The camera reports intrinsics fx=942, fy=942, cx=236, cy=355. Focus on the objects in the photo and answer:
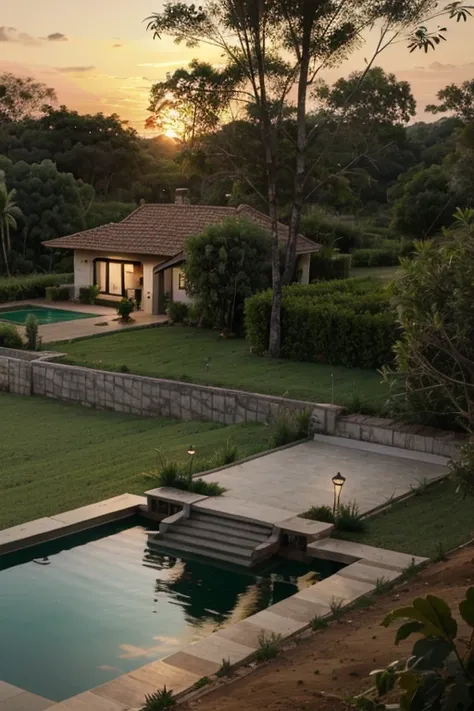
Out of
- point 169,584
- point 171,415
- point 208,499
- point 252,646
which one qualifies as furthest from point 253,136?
point 252,646

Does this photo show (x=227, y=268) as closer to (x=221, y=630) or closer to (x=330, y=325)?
(x=330, y=325)

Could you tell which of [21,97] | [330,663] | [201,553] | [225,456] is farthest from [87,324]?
[21,97]

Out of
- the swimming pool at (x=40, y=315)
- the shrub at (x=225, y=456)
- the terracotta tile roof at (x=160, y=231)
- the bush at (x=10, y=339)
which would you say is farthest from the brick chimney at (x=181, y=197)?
the shrub at (x=225, y=456)

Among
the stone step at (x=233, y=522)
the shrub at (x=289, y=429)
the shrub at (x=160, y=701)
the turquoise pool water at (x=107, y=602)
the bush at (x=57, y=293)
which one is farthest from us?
the bush at (x=57, y=293)

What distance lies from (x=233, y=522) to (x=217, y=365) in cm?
1116

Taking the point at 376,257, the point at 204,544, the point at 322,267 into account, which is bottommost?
the point at 204,544

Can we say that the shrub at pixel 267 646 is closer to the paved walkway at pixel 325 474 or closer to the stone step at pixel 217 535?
the stone step at pixel 217 535

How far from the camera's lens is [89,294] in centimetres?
3825

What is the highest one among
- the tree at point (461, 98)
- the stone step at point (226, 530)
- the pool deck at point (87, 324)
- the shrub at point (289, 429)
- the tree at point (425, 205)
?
the tree at point (461, 98)

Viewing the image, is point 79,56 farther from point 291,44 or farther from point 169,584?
point 169,584

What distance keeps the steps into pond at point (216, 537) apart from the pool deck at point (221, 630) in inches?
8.6

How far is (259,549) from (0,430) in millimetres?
10107

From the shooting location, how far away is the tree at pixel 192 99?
88.9 ft

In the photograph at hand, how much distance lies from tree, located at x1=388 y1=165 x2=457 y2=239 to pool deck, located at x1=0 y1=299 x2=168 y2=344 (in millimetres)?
19895
